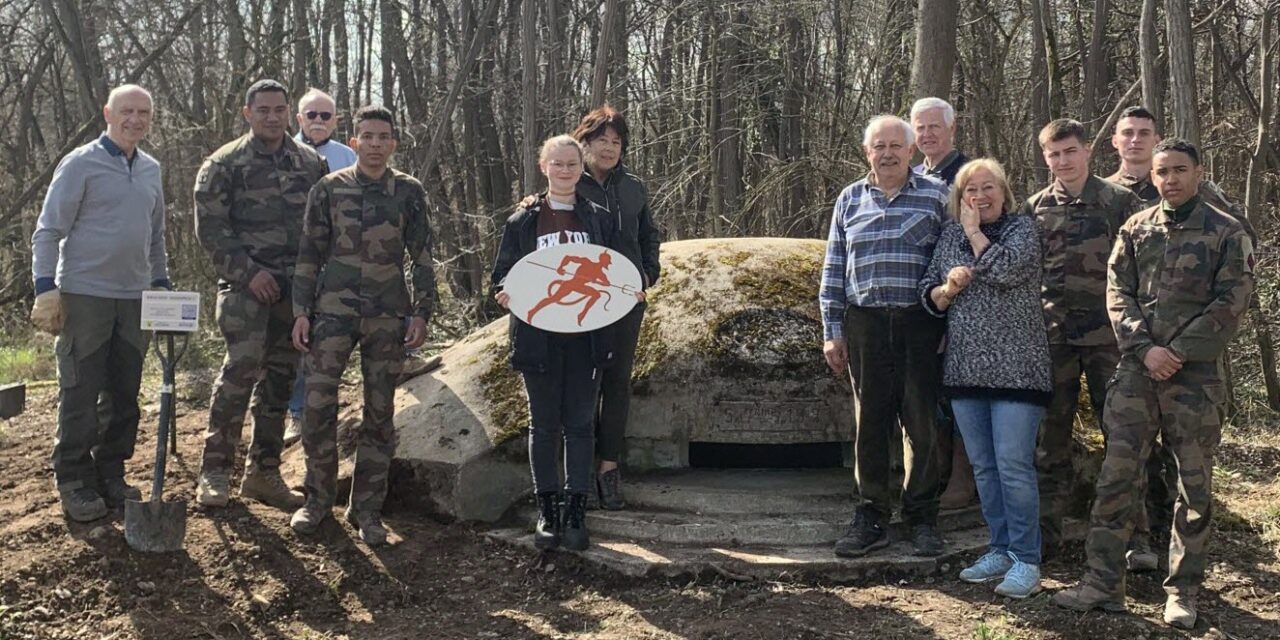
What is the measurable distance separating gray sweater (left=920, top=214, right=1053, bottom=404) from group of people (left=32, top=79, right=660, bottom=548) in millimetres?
1433

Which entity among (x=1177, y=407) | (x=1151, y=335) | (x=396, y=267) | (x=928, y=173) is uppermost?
(x=928, y=173)

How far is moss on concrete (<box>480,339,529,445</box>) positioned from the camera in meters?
5.37

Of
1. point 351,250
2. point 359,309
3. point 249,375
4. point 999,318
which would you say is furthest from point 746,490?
point 249,375

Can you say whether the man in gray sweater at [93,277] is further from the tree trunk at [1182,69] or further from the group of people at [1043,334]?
the tree trunk at [1182,69]

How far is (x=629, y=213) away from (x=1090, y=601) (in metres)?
2.58

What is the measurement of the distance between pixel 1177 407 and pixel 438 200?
13054 millimetres

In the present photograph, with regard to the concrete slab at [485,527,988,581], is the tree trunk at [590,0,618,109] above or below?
above

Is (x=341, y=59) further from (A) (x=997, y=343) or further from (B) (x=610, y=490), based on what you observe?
(A) (x=997, y=343)

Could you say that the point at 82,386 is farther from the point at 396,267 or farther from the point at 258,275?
the point at 396,267

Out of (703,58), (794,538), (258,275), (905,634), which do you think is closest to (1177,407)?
(905,634)

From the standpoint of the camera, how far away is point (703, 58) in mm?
13219

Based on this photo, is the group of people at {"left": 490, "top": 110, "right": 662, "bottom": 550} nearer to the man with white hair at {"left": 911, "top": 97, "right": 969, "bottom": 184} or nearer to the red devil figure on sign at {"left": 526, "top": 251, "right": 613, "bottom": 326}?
the red devil figure on sign at {"left": 526, "top": 251, "right": 613, "bottom": 326}

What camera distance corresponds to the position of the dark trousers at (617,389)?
487 centimetres


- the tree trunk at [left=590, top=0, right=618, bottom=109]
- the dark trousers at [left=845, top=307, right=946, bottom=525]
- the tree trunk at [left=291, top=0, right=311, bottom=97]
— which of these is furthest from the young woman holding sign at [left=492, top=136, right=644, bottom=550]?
the tree trunk at [left=291, top=0, right=311, bottom=97]
